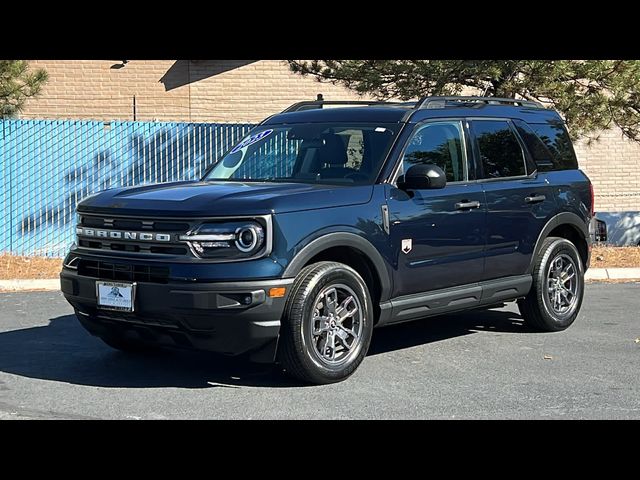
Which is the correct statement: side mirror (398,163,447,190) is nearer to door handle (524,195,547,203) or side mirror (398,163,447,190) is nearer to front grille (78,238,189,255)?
door handle (524,195,547,203)

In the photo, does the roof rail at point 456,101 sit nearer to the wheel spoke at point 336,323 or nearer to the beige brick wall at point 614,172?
the wheel spoke at point 336,323

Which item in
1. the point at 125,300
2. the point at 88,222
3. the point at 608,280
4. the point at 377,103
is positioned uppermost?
the point at 377,103

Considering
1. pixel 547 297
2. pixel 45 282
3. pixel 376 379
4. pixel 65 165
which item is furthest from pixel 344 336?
pixel 65 165

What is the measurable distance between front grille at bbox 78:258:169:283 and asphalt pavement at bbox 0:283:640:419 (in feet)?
2.50

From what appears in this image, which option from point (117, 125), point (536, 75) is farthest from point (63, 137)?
point (536, 75)

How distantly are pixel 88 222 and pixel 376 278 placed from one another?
7.01 ft

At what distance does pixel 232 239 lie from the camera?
237 inches

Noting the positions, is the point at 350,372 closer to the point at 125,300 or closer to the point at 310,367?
the point at 310,367

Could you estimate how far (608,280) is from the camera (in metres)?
12.2

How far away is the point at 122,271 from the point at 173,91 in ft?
45.9

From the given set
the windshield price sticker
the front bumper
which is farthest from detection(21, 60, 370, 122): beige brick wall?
the front bumper

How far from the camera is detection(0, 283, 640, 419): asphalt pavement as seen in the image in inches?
229

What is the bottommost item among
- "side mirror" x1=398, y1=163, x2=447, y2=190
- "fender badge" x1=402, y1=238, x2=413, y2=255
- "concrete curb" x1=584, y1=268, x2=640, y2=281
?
"concrete curb" x1=584, y1=268, x2=640, y2=281

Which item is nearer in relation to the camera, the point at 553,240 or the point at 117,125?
the point at 553,240
